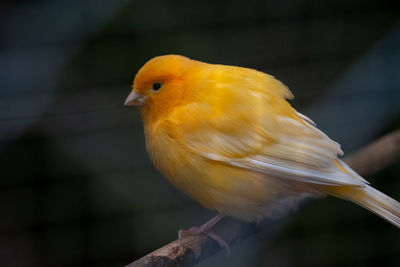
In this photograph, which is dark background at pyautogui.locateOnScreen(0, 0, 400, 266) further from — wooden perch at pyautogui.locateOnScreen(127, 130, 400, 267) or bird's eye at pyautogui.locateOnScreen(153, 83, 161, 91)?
bird's eye at pyautogui.locateOnScreen(153, 83, 161, 91)

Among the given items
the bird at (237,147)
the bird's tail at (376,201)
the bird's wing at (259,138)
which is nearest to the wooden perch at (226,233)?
the bird at (237,147)

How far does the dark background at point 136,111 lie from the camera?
2.11 m

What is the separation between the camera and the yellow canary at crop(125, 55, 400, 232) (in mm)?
1290

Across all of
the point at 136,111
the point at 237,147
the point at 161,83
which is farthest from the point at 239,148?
the point at 136,111

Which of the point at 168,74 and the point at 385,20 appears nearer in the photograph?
the point at 168,74

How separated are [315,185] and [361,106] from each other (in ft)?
3.77

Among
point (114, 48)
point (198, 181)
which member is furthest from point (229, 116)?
point (114, 48)

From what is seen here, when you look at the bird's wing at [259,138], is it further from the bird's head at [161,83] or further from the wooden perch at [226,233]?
the wooden perch at [226,233]

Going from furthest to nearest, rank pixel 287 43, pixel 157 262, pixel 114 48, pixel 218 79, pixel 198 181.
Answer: pixel 287 43 → pixel 114 48 → pixel 218 79 → pixel 198 181 → pixel 157 262

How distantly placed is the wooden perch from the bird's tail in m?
0.35

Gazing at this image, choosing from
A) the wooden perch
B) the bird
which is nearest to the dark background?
the wooden perch

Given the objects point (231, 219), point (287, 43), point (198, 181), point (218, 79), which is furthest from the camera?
point (287, 43)

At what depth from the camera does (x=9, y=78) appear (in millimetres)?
2074

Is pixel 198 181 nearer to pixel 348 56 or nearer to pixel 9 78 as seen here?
pixel 9 78
